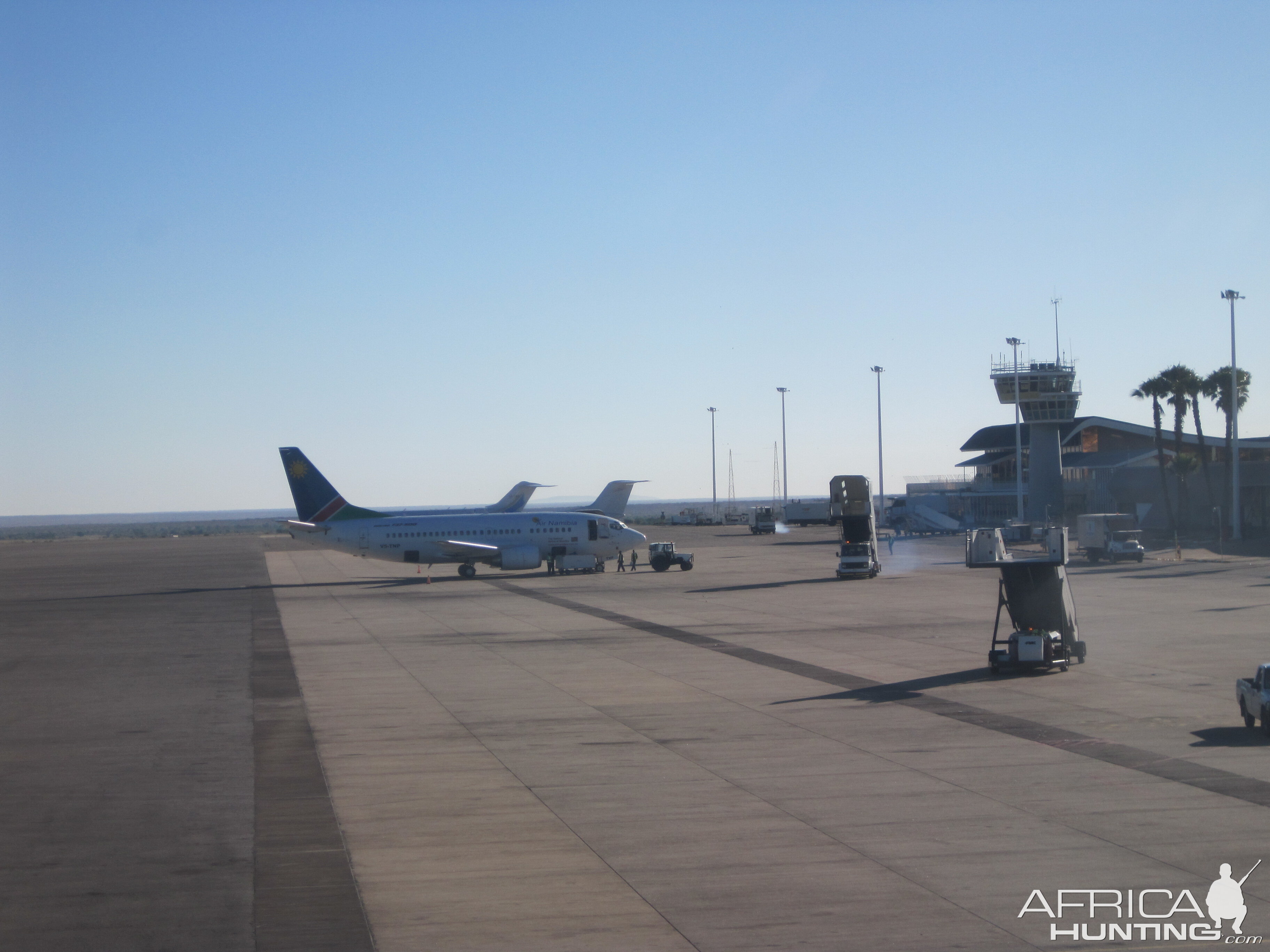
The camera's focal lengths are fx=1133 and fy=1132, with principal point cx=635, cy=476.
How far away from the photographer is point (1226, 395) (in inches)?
3511

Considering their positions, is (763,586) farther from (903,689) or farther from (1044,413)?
(1044,413)

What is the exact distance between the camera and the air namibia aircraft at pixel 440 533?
62.1 m

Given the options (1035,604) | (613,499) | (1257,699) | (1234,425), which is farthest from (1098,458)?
(1257,699)

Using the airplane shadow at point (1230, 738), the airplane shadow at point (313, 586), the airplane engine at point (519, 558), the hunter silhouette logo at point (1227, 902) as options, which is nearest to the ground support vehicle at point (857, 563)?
the airplane shadow at point (313, 586)

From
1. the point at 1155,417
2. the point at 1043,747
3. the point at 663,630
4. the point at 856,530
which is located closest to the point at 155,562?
the point at 856,530

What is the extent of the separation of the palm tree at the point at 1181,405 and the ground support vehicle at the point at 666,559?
46026mm

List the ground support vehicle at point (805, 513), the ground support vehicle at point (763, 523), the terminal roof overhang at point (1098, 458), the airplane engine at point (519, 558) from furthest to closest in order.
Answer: the ground support vehicle at point (805, 513)
the ground support vehicle at point (763, 523)
the terminal roof overhang at point (1098, 458)
the airplane engine at point (519, 558)

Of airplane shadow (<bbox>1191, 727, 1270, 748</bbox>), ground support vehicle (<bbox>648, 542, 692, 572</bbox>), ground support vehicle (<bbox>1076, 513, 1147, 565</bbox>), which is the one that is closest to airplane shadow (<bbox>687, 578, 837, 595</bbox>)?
ground support vehicle (<bbox>648, 542, 692, 572</bbox>)

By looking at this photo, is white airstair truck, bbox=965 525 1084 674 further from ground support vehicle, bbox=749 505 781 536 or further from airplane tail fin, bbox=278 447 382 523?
ground support vehicle, bbox=749 505 781 536

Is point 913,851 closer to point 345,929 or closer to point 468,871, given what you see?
point 468,871

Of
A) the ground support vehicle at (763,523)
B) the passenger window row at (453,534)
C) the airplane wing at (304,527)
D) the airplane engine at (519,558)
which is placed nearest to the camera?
the airplane wing at (304,527)

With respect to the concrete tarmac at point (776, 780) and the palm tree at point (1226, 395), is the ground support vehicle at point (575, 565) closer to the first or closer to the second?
the concrete tarmac at point (776, 780)

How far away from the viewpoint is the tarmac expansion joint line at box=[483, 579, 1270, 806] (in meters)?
14.5

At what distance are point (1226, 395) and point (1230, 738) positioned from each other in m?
81.6
